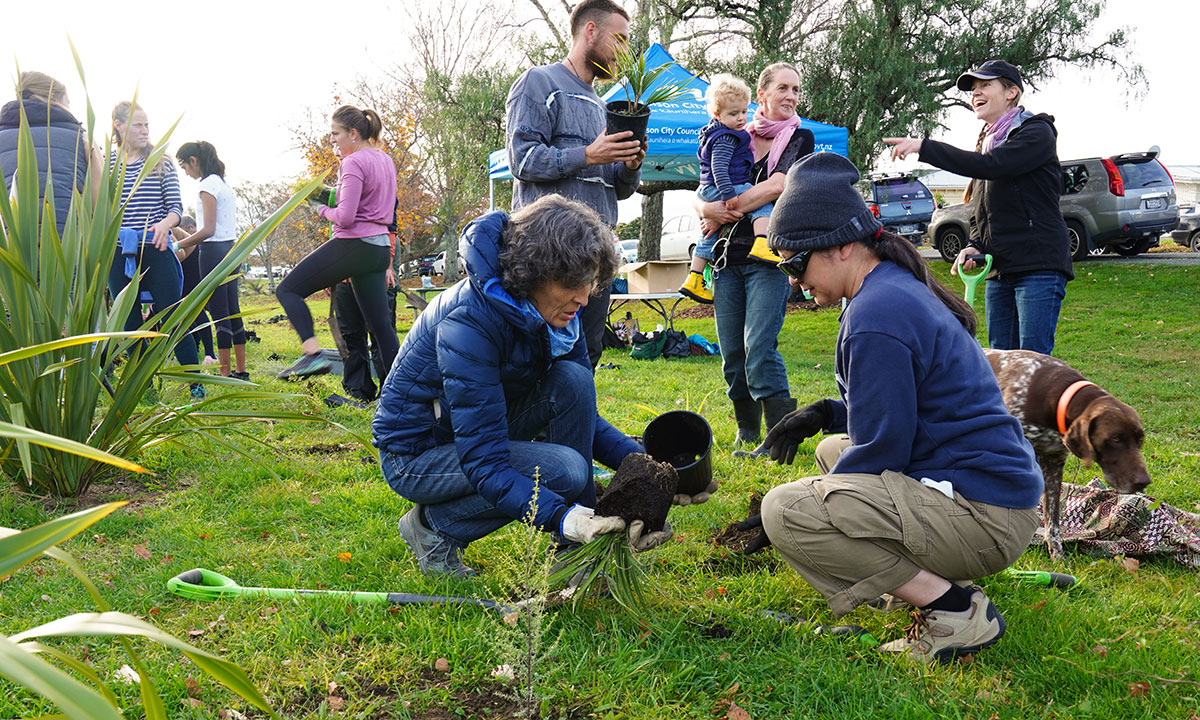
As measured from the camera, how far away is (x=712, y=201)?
13.9 ft

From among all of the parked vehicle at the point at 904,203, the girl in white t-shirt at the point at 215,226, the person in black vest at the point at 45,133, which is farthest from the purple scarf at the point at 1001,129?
the parked vehicle at the point at 904,203

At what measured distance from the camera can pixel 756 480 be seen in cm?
368

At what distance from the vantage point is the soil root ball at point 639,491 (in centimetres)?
206

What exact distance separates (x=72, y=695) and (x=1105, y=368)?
895 centimetres

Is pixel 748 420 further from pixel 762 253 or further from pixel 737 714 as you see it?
pixel 737 714

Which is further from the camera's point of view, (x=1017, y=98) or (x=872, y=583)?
(x=1017, y=98)

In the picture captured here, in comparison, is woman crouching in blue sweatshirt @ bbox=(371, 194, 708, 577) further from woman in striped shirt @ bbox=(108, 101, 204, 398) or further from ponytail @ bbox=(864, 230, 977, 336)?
woman in striped shirt @ bbox=(108, 101, 204, 398)

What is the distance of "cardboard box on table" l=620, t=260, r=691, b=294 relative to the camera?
9836mm

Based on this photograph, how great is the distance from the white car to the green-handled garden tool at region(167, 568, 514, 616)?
19837mm

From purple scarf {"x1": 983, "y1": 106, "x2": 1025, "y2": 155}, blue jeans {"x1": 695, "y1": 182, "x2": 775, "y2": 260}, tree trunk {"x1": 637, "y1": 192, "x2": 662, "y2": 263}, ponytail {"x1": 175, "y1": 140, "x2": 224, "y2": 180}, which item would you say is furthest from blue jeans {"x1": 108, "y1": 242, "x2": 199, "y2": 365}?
tree trunk {"x1": 637, "y1": 192, "x2": 662, "y2": 263}

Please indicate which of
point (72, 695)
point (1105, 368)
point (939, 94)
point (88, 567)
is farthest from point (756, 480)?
point (939, 94)

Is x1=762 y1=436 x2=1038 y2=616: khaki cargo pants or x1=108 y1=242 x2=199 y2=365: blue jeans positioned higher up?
x1=108 y1=242 x2=199 y2=365: blue jeans

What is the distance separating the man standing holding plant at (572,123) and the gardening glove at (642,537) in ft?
5.15

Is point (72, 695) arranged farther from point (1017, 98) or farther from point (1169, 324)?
point (1169, 324)
